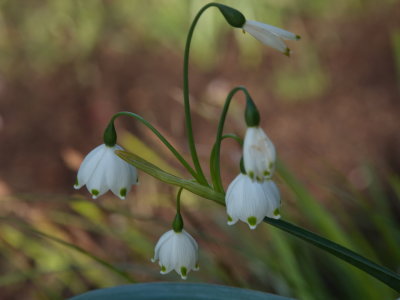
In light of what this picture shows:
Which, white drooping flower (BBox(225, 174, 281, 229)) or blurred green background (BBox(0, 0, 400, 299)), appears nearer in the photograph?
white drooping flower (BBox(225, 174, 281, 229))

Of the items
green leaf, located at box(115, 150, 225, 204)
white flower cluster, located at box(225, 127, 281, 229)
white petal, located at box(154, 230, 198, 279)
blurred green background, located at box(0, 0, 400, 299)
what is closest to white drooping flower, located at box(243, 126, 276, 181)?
white flower cluster, located at box(225, 127, 281, 229)

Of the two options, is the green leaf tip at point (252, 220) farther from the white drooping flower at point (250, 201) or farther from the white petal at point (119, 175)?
the white petal at point (119, 175)

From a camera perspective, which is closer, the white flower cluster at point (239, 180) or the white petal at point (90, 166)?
the white flower cluster at point (239, 180)

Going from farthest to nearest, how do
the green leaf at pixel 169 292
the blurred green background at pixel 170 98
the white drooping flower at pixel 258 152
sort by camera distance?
the blurred green background at pixel 170 98 → the green leaf at pixel 169 292 → the white drooping flower at pixel 258 152

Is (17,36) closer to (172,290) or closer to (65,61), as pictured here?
(65,61)

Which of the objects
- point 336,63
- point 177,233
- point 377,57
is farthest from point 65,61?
point 177,233

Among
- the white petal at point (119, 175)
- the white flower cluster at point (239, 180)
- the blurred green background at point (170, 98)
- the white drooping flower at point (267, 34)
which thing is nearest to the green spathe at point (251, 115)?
the white flower cluster at point (239, 180)

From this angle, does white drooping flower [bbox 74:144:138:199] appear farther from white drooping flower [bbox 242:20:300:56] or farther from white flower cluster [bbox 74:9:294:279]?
white drooping flower [bbox 242:20:300:56]
